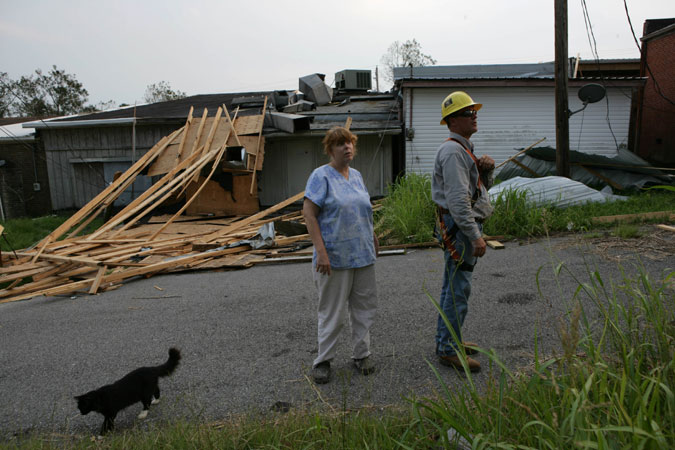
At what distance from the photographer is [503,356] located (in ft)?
11.2

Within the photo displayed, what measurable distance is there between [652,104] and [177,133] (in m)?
17.8

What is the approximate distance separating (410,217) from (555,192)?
284 cm

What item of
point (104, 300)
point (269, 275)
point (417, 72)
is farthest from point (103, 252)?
point (417, 72)

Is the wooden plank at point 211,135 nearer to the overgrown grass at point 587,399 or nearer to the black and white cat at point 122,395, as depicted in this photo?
the black and white cat at point 122,395

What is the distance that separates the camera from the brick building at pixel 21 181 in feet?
55.4

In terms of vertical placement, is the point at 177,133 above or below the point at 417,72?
below

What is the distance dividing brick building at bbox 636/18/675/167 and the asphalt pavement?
43.8 feet

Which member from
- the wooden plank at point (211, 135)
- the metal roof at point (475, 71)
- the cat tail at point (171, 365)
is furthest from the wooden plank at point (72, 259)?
the metal roof at point (475, 71)

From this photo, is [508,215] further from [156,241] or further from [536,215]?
[156,241]

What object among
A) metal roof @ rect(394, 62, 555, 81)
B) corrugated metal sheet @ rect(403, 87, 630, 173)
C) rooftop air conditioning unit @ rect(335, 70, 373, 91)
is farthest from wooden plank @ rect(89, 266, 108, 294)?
metal roof @ rect(394, 62, 555, 81)

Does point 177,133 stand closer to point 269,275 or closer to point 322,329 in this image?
point 269,275

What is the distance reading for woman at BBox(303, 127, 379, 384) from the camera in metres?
3.09

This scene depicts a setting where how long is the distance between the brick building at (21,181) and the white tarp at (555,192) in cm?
1619

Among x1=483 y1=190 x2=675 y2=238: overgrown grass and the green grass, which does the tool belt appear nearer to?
the green grass
